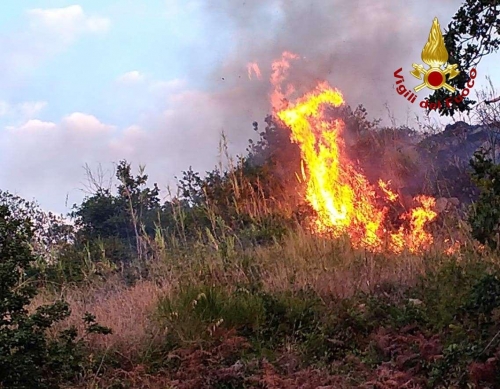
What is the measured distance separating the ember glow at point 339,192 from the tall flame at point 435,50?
310 centimetres

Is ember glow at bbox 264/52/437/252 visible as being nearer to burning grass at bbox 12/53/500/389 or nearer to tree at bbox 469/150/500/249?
burning grass at bbox 12/53/500/389

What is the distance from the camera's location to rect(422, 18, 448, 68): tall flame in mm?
4043

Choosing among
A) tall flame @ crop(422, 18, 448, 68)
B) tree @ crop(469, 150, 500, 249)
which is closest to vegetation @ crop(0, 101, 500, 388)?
tree @ crop(469, 150, 500, 249)

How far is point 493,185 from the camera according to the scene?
3.39m

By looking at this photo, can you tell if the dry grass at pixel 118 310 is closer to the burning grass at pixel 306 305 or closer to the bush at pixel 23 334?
the burning grass at pixel 306 305

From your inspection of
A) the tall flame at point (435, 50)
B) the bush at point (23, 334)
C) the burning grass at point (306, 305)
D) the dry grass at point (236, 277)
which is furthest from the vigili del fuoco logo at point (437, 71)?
the bush at point (23, 334)

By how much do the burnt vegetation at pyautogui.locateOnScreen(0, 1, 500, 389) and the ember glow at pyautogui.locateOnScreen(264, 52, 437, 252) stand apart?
0.31 m

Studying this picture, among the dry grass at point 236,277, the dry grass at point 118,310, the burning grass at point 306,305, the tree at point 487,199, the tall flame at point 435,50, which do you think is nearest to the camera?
the tree at point 487,199

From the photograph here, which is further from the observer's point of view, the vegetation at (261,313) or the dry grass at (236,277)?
the dry grass at (236,277)

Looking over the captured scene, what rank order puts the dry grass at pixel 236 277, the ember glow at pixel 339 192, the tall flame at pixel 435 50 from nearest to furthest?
the tall flame at pixel 435 50
the dry grass at pixel 236 277
the ember glow at pixel 339 192

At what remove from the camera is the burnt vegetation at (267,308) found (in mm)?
4082

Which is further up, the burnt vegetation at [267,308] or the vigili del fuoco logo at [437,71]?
the vigili del fuoco logo at [437,71]

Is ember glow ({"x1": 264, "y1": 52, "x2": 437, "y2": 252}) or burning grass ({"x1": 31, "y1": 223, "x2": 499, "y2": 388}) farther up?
ember glow ({"x1": 264, "y1": 52, "x2": 437, "y2": 252})

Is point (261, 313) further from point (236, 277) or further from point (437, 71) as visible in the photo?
point (437, 71)
